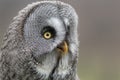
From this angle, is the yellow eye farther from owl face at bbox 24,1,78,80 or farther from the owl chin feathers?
the owl chin feathers

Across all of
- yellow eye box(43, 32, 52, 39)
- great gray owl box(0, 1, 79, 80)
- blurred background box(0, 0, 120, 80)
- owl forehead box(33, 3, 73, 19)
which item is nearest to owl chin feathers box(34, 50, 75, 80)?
great gray owl box(0, 1, 79, 80)

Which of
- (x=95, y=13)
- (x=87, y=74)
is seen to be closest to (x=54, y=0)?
(x=87, y=74)

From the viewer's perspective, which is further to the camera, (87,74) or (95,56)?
(95,56)

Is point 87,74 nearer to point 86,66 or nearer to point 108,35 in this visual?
point 86,66

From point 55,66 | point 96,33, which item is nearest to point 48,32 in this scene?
point 55,66

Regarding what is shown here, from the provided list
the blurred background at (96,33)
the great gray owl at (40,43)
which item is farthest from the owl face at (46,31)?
the blurred background at (96,33)

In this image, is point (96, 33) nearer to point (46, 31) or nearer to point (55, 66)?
point (55, 66)
